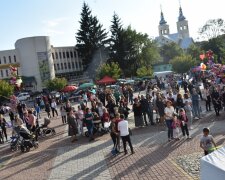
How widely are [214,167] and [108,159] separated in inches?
295

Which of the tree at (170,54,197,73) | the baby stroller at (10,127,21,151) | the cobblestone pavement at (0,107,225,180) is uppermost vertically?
the tree at (170,54,197,73)

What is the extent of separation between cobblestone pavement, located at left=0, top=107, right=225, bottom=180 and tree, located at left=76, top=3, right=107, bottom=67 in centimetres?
5666

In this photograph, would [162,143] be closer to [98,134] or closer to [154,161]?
[154,161]

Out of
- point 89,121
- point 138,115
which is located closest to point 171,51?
point 138,115

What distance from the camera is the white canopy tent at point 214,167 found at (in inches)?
239

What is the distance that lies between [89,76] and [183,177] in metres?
74.8

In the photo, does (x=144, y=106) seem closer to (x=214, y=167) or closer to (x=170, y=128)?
(x=170, y=128)

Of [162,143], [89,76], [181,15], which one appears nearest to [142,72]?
[89,76]

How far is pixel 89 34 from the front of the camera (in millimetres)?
73562

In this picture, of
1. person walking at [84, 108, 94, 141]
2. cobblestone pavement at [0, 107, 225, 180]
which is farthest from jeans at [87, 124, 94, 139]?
cobblestone pavement at [0, 107, 225, 180]

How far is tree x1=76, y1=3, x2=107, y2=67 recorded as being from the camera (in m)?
73.5

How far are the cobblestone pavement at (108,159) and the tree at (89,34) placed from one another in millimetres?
56658

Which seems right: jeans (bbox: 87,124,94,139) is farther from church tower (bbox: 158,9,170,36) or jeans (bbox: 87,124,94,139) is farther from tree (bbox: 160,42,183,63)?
church tower (bbox: 158,9,170,36)

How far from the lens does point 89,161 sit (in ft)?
44.0
